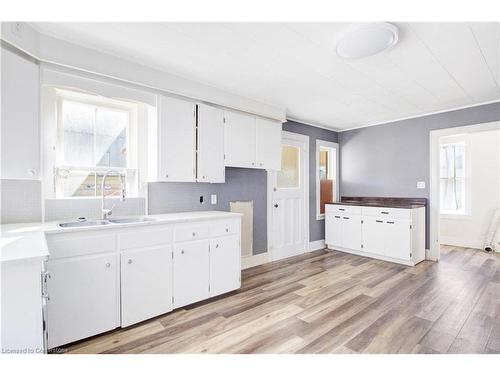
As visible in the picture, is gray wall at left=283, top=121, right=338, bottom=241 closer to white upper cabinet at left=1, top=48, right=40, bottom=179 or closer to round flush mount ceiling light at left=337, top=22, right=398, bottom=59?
round flush mount ceiling light at left=337, top=22, right=398, bottom=59

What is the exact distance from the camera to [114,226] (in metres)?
2.10

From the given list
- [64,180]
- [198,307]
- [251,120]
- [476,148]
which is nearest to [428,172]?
[476,148]

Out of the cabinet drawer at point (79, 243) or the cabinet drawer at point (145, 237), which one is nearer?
the cabinet drawer at point (79, 243)

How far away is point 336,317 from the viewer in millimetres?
2387

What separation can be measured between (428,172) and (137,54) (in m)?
4.39

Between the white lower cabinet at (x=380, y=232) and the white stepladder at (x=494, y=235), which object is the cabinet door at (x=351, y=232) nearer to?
the white lower cabinet at (x=380, y=232)

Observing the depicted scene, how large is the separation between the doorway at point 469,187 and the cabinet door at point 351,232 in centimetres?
136

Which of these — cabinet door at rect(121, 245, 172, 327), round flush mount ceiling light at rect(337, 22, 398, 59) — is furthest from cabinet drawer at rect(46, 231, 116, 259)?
round flush mount ceiling light at rect(337, 22, 398, 59)

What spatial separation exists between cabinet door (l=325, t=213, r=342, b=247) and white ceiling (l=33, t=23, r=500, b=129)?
2042 mm

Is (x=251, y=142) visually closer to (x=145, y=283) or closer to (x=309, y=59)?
(x=309, y=59)

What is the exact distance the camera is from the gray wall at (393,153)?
3998 mm

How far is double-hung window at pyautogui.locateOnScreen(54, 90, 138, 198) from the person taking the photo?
95.3 inches

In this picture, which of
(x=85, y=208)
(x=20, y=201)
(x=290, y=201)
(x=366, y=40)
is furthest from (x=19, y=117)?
(x=290, y=201)

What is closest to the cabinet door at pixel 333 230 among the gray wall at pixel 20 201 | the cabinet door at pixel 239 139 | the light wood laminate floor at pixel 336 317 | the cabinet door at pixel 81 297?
the light wood laminate floor at pixel 336 317
